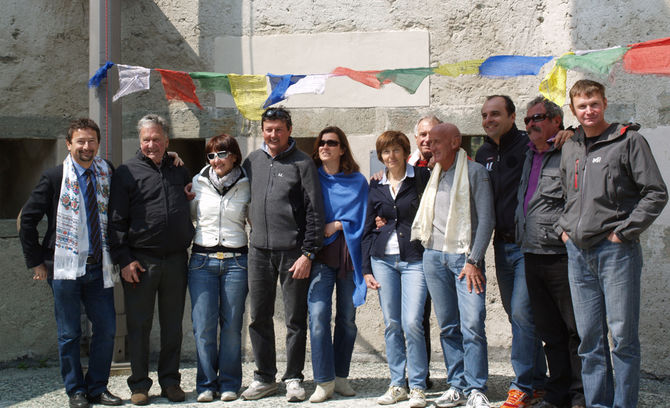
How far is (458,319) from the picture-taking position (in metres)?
4.07

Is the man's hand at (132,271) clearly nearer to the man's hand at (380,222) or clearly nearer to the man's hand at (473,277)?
the man's hand at (380,222)

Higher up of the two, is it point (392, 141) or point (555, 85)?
point (555, 85)

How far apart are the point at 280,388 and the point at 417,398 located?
3.31 feet

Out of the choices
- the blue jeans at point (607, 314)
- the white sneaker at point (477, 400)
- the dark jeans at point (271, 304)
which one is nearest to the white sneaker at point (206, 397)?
the dark jeans at point (271, 304)

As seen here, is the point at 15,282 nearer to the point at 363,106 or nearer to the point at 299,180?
the point at 299,180

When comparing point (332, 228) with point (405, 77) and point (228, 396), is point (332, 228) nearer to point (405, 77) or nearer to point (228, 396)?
point (405, 77)

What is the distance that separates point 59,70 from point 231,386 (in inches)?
116

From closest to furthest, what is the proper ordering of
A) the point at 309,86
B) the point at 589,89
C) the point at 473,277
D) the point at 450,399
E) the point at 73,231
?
the point at 589,89
the point at 473,277
the point at 450,399
the point at 73,231
the point at 309,86

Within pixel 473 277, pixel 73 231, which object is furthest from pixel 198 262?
pixel 473 277

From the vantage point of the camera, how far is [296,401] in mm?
4258

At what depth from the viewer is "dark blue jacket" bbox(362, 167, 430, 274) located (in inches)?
162

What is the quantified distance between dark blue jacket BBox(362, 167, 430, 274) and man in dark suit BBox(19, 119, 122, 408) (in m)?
1.65

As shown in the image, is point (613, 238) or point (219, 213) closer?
point (613, 238)

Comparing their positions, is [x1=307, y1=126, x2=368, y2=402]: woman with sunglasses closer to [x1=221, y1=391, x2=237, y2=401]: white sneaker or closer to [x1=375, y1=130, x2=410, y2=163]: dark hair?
[x1=375, y1=130, x2=410, y2=163]: dark hair
